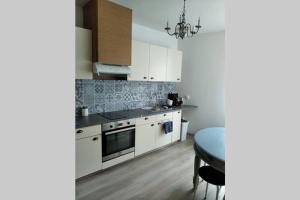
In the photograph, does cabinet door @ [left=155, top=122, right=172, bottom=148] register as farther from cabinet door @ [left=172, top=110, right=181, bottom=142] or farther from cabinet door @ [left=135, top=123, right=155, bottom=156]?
cabinet door @ [left=172, top=110, right=181, bottom=142]

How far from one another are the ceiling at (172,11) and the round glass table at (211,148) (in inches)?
71.3

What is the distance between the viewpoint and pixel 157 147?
3.25 m

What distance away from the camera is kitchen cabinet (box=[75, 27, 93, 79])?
2.23 metres

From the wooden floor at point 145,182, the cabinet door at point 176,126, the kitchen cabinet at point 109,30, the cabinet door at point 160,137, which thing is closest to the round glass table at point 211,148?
the wooden floor at point 145,182

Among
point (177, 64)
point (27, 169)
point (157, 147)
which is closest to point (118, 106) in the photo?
point (157, 147)

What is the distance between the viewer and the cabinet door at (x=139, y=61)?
114 inches

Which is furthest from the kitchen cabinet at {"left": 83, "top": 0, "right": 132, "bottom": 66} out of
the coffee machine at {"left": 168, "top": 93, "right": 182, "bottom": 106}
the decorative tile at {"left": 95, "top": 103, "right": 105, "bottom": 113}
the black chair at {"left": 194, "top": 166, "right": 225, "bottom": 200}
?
the black chair at {"left": 194, "top": 166, "right": 225, "bottom": 200}

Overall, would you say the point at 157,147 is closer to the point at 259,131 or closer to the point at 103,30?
the point at 103,30

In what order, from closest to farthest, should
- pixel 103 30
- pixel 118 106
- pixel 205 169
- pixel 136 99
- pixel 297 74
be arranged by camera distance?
pixel 297 74
pixel 205 169
pixel 103 30
pixel 118 106
pixel 136 99

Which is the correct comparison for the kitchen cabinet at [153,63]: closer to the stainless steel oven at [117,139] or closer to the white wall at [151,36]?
the white wall at [151,36]

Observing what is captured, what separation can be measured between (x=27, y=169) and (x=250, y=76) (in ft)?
1.61

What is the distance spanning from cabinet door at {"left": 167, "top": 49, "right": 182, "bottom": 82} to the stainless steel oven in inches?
59.5

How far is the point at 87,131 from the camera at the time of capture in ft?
7.21

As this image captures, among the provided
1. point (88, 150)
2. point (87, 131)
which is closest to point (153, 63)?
point (87, 131)
